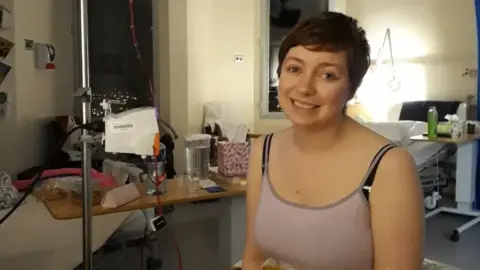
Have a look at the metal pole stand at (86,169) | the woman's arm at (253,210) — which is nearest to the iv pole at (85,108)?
the metal pole stand at (86,169)

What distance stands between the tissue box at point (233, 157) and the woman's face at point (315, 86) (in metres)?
1.14

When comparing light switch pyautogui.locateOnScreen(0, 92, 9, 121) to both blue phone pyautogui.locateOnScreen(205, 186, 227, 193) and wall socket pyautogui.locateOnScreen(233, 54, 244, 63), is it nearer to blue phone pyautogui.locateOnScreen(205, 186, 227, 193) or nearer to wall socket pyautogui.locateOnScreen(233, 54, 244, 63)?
blue phone pyautogui.locateOnScreen(205, 186, 227, 193)

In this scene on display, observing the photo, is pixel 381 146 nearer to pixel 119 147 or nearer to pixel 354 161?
pixel 354 161

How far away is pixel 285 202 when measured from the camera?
111 centimetres

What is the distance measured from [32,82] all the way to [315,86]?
308 cm

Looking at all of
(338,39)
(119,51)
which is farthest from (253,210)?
(119,51)

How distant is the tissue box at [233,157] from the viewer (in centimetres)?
221

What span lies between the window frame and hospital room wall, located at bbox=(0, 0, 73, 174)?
213 centimetres

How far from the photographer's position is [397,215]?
100 centimetres

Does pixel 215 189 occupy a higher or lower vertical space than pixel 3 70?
lower

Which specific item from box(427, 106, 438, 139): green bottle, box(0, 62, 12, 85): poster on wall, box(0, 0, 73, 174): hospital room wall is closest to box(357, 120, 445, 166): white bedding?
box(427, 106, 438, 139): green bottle

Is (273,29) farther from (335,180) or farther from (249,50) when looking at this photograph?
(335,180)

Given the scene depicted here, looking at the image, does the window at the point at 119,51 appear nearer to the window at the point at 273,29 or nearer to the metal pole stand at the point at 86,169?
the window at the point at 273,29

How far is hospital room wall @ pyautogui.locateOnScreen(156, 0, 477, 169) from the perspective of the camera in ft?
16.2
